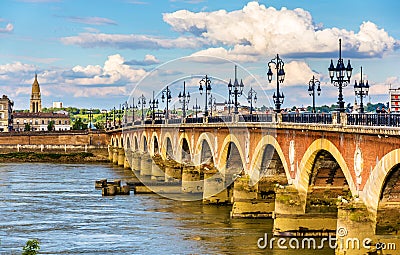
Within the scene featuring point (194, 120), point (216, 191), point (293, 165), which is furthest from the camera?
point (194, 120)

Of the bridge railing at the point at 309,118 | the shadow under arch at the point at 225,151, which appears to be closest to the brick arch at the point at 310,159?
the bridge railing at the point at 309,118

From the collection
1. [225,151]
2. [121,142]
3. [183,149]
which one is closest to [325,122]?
Result: [225,151]

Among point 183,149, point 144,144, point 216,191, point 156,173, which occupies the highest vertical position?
point 144,144

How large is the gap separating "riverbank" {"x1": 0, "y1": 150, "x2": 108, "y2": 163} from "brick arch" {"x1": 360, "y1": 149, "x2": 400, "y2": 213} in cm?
10554

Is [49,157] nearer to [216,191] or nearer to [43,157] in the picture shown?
[43,157]

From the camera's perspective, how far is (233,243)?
152ft

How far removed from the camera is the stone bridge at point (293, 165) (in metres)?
34.8

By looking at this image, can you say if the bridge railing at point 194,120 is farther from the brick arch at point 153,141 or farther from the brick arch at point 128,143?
the brick arch at point 128,143

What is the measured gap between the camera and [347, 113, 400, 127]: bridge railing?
33.4m

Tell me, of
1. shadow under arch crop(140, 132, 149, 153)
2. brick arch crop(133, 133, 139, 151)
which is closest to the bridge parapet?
shadow under arch crop(140, 132, 149, 153)

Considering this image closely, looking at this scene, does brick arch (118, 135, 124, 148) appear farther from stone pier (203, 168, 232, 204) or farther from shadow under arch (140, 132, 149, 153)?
stone pier (203, 168, 232, 204)

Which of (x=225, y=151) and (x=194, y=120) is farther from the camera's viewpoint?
(x=194, y=120)

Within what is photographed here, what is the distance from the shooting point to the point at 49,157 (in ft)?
462

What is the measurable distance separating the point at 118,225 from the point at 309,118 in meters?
14.6
